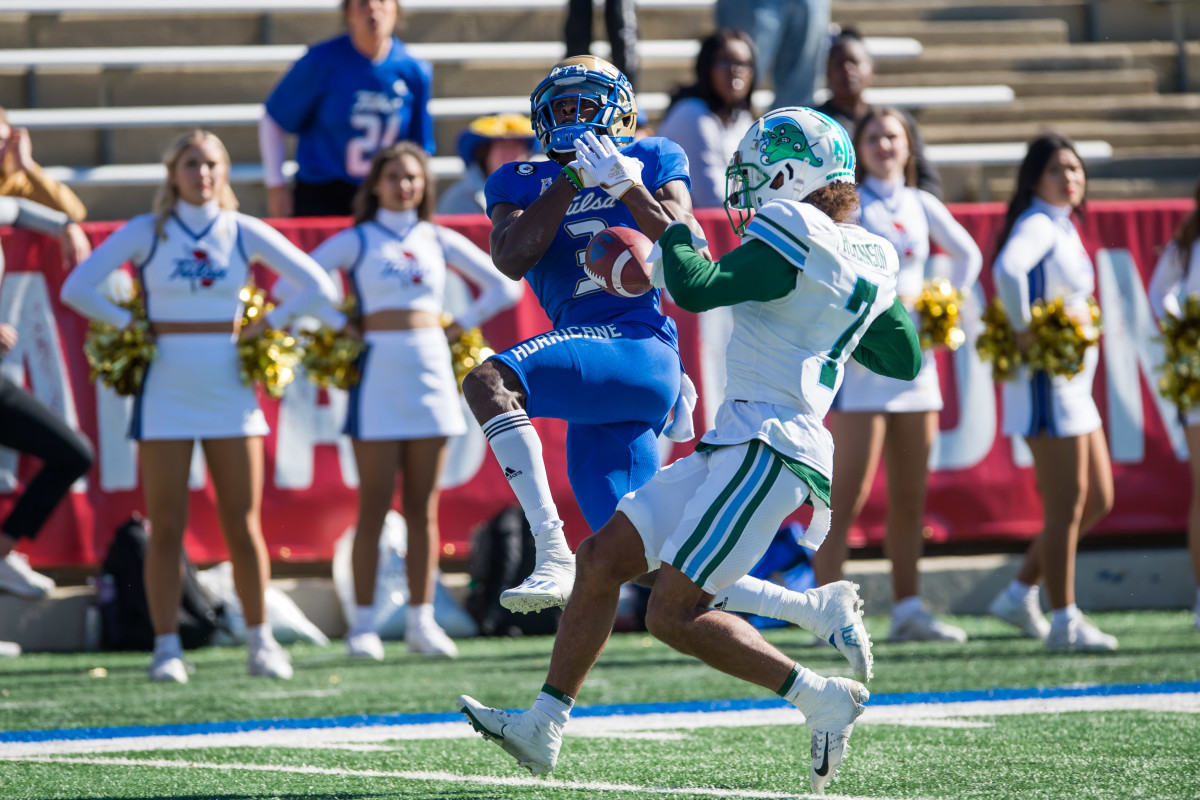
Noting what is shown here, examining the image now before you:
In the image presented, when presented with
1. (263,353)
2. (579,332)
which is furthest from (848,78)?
(579,332)

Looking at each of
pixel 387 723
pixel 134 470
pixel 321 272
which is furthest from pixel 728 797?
pixel 134 470

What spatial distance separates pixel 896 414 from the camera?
7.48 m

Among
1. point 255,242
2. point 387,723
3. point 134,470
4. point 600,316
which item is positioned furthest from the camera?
point 134,470

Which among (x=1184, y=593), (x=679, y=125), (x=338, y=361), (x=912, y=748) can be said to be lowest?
(x=1184, y=593)

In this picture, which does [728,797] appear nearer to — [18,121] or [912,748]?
[912,748]

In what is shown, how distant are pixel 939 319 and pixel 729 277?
3.96 meters

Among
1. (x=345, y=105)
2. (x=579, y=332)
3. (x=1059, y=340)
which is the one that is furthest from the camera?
(x=345, y=105)

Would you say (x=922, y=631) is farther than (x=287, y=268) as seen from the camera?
Yes

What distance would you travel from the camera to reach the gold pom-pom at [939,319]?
755 centimetres

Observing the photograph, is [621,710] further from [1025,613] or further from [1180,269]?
[1180,269]

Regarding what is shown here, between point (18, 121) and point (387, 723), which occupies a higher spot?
point (18, 121)

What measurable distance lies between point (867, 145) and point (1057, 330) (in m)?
1.19

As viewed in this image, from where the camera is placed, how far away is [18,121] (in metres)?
11.2

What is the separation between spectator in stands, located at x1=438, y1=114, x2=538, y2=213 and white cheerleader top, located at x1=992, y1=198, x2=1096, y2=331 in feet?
9.02
